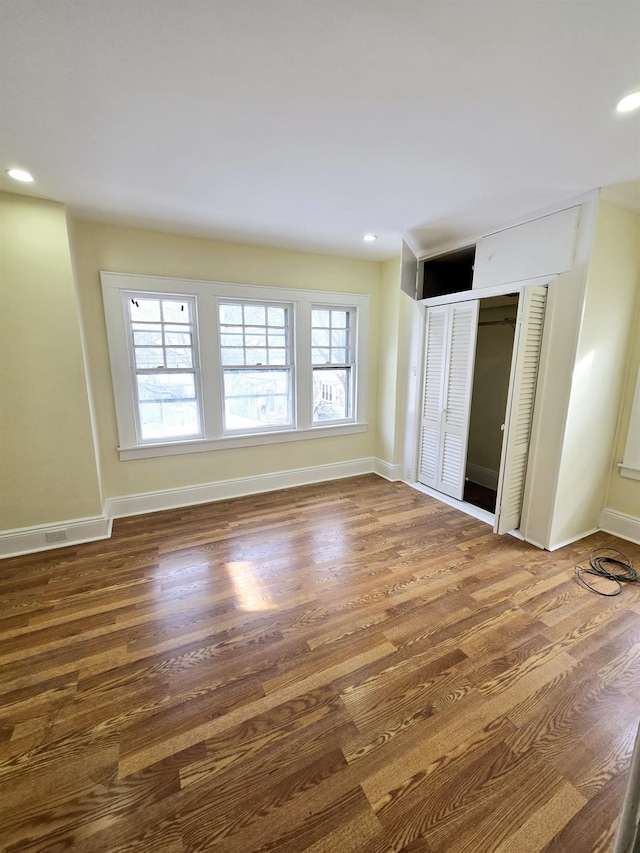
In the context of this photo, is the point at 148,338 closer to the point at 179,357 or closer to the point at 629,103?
the point at 179,357

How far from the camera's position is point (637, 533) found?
2852 mm

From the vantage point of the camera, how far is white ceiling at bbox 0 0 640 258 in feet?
3.79

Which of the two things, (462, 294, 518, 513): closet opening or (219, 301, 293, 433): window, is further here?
(462, 294, 518, 513): closet opening

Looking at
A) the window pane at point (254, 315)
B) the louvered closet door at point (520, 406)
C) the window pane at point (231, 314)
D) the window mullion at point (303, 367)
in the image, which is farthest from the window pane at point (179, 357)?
the louvered closet door at point (520, 406)

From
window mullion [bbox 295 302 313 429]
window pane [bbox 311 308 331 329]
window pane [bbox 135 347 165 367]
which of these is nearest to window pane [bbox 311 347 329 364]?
window mullion [bbox 295 302 313 429]

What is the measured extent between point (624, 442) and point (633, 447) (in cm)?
7

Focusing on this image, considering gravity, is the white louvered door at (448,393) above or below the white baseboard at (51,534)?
above

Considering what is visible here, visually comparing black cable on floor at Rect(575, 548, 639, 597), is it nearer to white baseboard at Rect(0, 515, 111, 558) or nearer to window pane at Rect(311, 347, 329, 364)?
window pane at Rect(311, 347, 329, 364)

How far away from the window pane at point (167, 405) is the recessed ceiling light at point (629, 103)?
3.41 metres

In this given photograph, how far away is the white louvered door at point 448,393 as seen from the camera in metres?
3.28

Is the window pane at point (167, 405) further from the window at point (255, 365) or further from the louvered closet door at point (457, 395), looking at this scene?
the louvered closet door at point (457, 395)

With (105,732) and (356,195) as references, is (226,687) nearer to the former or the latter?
(105,732)

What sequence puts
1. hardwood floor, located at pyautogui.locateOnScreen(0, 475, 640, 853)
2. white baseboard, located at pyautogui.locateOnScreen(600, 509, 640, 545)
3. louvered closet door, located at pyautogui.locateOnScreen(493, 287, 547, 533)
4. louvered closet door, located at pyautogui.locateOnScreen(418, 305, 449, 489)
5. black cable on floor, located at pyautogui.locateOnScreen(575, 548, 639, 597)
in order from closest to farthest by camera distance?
hardwood floor, located at pyautogui.locateOnScreen(0, 475, 640, 853) < black cable on floor, located at pyautogui.locateOnScreen(575, 548, 639, 597) < louvered closet door, located at pyautogui.locateOnScreen(493, 287, 547, 533) < white baseboard, located at pyautogui.locateOnScreen(600, 509, 640, 545) < louvered closet door, located at pyautogui.locateOnScreen(418, 305, 449, 489)

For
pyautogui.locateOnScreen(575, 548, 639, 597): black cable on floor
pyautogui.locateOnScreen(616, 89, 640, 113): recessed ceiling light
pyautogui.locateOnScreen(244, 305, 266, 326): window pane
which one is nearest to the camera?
pyautogui.locateOnScreen(616, 89, 640, 113): recessed ceiling light
